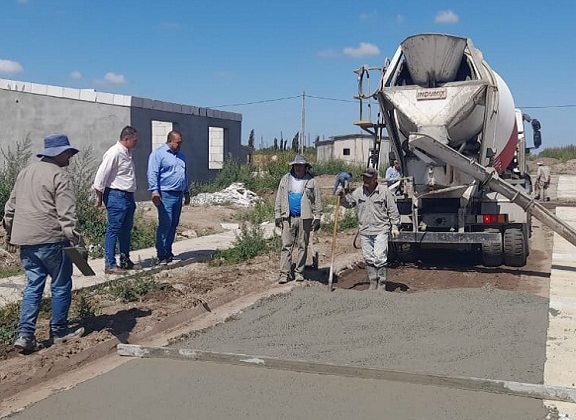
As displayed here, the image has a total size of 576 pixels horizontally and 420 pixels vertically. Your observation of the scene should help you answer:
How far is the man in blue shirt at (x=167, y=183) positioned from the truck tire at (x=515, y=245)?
514cm

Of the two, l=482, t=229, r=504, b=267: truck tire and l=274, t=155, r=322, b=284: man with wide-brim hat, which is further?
l=482, t=229, r=504, b=267: truck tire

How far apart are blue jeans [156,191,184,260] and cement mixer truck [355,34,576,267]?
11.0ft

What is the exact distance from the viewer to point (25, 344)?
553 cm

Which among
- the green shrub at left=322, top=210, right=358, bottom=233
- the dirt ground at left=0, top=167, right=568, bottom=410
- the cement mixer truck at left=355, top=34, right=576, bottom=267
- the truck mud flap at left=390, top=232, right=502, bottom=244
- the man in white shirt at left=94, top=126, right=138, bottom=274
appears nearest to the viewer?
the dirt ground at left=0, top=167, right=568, bottom=410

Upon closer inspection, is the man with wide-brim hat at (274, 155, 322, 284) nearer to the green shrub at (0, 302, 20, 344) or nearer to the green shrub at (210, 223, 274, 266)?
the green shrub at (210, 223, 274, 266)

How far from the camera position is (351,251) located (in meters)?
13.1

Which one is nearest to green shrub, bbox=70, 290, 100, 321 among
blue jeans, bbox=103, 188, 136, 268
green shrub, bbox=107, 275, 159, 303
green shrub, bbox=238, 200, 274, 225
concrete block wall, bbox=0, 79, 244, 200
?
green shrub, bbox=107, 275, 159, 303

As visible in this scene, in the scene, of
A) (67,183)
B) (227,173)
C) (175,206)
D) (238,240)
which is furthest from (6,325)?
(227,173)

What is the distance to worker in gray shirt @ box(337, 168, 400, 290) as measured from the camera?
8.50 m

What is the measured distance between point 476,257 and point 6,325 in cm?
821

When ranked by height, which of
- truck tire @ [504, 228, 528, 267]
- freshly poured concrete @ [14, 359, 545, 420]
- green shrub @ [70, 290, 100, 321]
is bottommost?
freshly poured concrete @ [14, 359, 545, 420]

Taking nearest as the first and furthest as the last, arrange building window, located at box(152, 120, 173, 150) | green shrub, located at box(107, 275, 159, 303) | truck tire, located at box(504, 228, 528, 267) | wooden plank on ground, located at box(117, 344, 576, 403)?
wooden plank on ground, located at box(117, 344, 576, 403) → green shrub, located at box(107, 275, 159, 303) → truck tire, located at box(504, 228, 528, 267) → building window, located at box(152, 120, 173, 150)

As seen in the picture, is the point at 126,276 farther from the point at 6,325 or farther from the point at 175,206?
the point at 6,325

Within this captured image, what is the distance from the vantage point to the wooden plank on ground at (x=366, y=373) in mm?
4676
